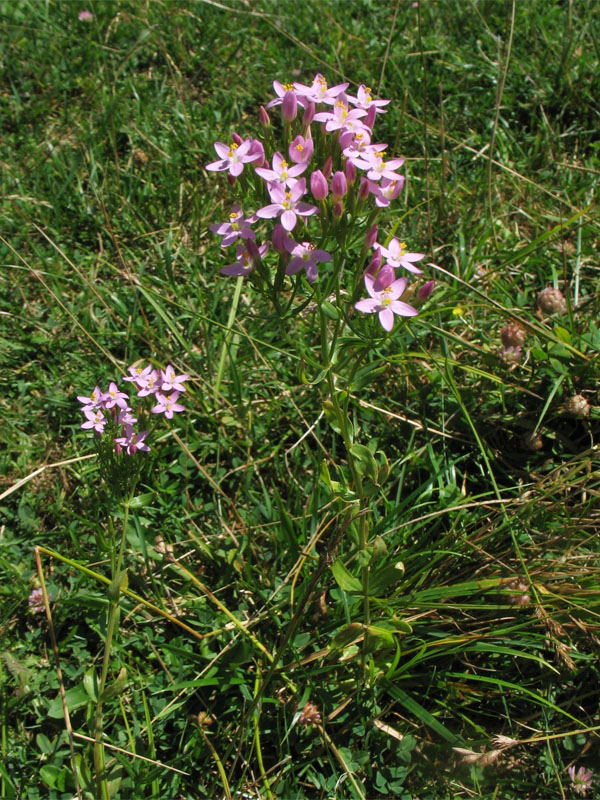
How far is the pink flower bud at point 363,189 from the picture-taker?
171 centimetres

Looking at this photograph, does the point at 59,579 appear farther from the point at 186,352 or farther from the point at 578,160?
the point at 578,160

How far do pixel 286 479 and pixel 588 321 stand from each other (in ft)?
4.50

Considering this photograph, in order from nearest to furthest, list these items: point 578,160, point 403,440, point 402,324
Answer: point 402,324
point 403,440
point 578,160

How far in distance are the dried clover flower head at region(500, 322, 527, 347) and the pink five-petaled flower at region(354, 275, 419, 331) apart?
106 cm

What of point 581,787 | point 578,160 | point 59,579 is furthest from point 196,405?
point 578,160

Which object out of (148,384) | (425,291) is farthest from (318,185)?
(148,384)

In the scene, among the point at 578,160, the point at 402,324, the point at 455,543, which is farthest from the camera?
the point at 578,160

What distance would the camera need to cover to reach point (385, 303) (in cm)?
172

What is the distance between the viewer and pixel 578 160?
3443mm

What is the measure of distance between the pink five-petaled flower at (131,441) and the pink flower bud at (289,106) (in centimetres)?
104

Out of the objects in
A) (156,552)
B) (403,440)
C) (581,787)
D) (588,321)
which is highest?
(588,321)

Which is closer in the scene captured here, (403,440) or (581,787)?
(581,787)

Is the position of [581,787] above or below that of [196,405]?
below

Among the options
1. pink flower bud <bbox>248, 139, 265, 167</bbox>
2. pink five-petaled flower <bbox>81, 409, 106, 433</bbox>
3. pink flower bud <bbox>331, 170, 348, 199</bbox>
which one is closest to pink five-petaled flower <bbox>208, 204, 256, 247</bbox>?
pink flower bud <bbox>248, 139, 265, 167</bbox>
